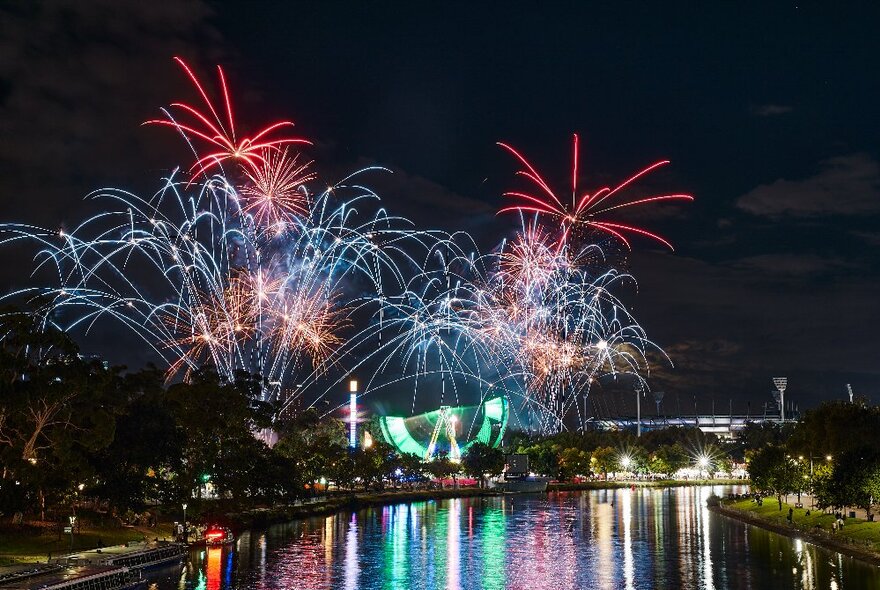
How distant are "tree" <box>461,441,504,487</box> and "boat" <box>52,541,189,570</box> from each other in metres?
110

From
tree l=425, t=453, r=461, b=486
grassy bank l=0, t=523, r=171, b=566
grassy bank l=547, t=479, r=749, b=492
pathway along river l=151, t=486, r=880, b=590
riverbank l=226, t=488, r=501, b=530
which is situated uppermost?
tree l=425, t=453, r=461, b=486

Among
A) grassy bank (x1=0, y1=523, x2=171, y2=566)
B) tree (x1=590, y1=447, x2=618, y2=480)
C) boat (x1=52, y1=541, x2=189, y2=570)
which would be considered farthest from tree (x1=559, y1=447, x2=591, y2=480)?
boat (x1=52, y1=541, x2=189, y2=570)

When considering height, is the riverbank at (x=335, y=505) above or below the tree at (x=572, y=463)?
below

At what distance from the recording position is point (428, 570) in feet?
184

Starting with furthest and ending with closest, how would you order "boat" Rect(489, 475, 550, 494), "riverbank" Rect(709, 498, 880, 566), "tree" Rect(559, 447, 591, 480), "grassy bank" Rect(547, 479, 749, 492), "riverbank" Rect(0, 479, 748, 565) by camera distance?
"tree" Rect(559, 447, 591, 480), "grassy bank" Rect(547, 479, 749, 492), "boat" Rect(489, 475, 550, 494), "riverbank" Rect(709, 498, 880, 566), "riverbank" Rect(0, 479, 748, 565)

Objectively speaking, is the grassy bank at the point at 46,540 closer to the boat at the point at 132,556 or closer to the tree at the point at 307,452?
the boat at the point at 132,556

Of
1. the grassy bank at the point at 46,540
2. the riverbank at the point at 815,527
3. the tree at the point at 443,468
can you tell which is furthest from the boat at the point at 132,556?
the tree at the point at 443,468

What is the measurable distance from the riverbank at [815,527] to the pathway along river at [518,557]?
3.80ft

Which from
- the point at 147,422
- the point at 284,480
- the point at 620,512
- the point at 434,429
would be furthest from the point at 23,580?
the point at 434,429

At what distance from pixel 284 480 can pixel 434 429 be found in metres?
107

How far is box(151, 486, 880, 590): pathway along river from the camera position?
50.4 metres

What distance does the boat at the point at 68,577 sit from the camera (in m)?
41.6

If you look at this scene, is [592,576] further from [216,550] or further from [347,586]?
[216,550]

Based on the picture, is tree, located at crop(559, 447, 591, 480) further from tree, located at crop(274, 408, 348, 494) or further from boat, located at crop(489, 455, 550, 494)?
tree, located at crop(274, 408, 348, 494)
